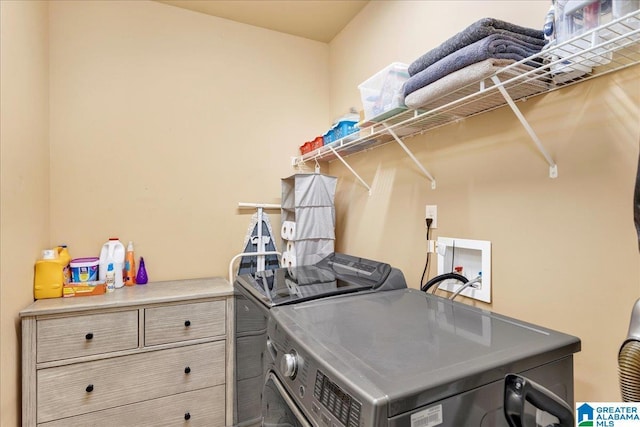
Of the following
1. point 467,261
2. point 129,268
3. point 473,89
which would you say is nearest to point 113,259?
point 129,268

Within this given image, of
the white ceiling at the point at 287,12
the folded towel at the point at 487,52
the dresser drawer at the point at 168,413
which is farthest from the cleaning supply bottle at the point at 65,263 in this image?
the folded towel at the point at 487,52

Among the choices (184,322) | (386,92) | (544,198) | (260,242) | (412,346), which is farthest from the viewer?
(260,242)

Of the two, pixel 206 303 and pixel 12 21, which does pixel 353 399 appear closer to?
pixel 206 303

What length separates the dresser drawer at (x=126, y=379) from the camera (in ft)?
5.26

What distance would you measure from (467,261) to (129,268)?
2004 mm

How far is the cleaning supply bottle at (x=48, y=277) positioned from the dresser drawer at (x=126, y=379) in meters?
0.41

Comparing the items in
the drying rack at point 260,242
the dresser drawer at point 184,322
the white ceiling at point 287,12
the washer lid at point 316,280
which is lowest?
the dresser drawer at point 184,322

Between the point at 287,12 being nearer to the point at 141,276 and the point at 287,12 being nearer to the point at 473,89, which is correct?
the point at 473,89

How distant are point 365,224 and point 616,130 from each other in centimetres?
140

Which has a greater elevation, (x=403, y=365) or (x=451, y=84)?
(x=451, y=84)

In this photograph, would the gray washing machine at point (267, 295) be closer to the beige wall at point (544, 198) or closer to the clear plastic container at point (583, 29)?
the beige wall at point (544, 198)

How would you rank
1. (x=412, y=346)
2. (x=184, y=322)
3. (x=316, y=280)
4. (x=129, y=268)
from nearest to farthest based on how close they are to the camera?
(x=412, y=346), (x=316, y=280), (x=184, y=322), (x=129, y=268)

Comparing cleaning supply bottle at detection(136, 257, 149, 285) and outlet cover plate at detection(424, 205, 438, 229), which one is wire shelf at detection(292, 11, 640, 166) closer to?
outlet cover plate at detection(424, 205, 438, 229)

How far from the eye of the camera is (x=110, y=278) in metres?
2.00
